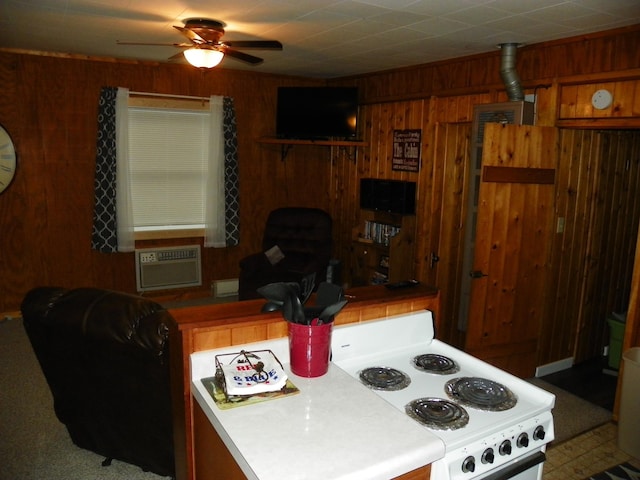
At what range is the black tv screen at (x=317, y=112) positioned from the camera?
523 centimetres

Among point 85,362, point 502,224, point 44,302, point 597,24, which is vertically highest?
point 597,24

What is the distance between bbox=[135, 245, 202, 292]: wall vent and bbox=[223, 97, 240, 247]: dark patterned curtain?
0.42m

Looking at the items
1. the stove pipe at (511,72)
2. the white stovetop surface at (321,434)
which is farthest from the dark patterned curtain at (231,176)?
the white stovetop surface at (321,434)

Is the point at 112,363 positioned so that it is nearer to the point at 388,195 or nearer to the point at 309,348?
the point at 309,348

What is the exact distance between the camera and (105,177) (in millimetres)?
4852

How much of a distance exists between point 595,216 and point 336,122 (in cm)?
262

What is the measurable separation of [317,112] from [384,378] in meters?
3.89

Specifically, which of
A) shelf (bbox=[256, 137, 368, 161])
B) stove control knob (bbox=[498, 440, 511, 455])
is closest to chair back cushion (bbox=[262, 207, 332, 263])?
shelf (bbox=[256, 137, 368, 161])

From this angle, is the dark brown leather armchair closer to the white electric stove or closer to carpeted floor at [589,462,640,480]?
the white electric stove

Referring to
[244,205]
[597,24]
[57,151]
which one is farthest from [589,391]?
[57,151]

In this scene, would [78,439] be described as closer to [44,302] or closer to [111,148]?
[44,302]

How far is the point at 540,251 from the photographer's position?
3750 mm

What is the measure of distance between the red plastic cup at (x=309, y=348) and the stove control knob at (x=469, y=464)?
1.86 ft

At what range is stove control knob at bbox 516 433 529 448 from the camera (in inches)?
68.2
